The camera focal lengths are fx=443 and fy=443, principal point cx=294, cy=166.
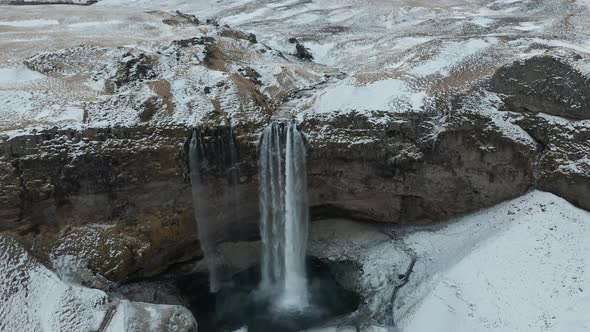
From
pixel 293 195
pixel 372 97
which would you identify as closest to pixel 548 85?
pixel 372 97

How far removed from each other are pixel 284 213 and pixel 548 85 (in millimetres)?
13666

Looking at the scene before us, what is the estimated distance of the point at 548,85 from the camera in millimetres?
20391

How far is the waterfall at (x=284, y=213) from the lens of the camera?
69.4 feet

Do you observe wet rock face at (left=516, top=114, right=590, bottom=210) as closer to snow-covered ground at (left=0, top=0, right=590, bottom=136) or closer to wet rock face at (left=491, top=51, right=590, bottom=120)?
wet rock face at (left=491, top=51, right=590, bottom=120)

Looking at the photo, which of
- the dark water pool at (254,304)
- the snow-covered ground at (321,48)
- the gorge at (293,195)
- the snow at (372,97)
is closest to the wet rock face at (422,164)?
Answer: the gorge at (293,195)

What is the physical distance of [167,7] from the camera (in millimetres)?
59094

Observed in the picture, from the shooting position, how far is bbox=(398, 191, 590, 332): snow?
16453 millimetres

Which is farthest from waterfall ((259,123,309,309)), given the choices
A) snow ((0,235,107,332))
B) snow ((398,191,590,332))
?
snow ((0,235,107,332))

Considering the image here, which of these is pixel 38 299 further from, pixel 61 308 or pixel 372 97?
pixel 372 97

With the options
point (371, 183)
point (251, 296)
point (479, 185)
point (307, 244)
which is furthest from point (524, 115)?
point (251, 296)

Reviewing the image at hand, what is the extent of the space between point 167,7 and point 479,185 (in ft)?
167

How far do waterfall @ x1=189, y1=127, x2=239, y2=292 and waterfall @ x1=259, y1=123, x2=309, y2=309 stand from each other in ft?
4.81

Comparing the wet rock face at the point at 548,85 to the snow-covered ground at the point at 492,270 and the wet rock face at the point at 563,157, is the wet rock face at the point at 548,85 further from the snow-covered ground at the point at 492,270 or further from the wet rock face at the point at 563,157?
the snow-covered ground at the point at 492,270

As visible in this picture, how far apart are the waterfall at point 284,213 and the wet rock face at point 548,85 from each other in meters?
10.3
